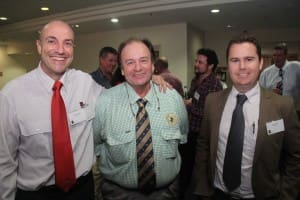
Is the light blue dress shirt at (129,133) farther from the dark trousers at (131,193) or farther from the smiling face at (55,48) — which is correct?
the smiling face at (55,48)

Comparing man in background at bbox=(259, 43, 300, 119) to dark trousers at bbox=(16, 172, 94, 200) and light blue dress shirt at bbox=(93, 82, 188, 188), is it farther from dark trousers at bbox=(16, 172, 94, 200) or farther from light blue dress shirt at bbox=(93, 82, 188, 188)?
dark trousers at bbox=(16, 172, 94, 200)

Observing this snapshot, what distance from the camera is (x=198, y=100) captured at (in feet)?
9.82

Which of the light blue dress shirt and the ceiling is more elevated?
the ceiling

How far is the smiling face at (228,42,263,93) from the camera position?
1.46 m

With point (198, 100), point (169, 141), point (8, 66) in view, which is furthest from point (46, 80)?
point (8, 66)

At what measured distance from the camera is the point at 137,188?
1.49m

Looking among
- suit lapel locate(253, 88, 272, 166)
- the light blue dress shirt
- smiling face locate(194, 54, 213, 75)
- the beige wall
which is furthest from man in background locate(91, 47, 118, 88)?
the beige wall

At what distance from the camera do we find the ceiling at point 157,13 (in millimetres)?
5383

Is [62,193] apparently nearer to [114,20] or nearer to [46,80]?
[46,80]

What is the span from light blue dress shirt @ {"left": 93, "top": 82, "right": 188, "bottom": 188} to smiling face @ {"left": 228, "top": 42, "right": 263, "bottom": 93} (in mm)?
385

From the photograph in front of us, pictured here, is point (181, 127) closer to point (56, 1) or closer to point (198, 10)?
point (198, 10)

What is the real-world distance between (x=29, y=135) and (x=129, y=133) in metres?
0.49

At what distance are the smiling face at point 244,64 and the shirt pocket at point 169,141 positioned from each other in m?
0.43

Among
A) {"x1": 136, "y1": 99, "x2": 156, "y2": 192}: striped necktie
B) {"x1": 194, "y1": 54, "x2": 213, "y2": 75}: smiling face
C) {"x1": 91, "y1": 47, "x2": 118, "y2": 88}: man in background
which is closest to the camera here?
{"x1": 136, "y1": 99, "x2": 156, "y2": 192}: striped necktie
